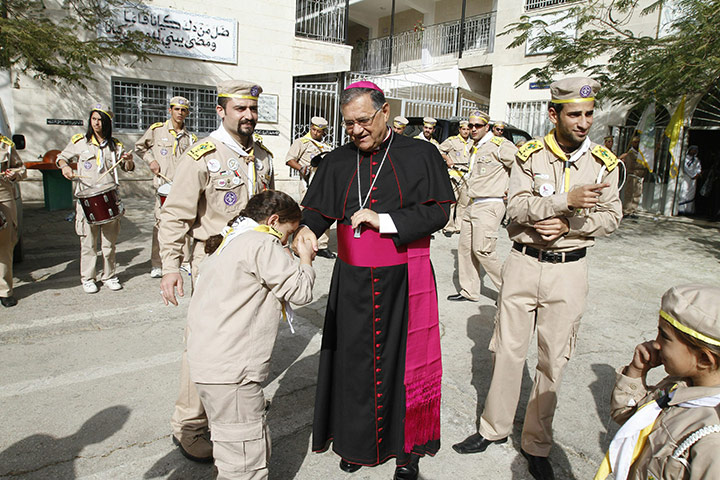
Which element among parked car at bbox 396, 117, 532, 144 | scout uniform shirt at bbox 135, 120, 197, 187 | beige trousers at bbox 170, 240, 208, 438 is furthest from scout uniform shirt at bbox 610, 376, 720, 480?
parked car at bbox 396, 117, 532, 144

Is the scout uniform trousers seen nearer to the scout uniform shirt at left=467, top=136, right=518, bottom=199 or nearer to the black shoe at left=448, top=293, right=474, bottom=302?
the black shoe at left=448, top=293, right=474, bottom=302

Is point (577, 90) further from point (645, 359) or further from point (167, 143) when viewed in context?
point (167, 143)

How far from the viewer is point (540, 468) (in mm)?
3008

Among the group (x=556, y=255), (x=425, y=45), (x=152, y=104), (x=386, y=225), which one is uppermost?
(x=425, y=45)

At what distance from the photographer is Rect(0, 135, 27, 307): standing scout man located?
5387mm

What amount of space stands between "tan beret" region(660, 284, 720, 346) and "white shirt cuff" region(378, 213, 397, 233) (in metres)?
1.43

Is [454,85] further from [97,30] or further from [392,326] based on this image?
[392,326]

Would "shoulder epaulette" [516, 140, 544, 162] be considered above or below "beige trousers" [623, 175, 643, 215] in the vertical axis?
above

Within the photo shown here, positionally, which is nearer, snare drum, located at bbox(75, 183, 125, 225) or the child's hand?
the child's hand

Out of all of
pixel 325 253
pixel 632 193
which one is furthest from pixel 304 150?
pixel 632 193

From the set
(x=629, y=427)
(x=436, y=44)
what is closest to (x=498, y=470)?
(x=629, y=427)

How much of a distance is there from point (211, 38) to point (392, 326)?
12.9 metres

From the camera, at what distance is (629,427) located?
66.8 inches

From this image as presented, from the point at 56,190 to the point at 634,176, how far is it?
13.9 meters
